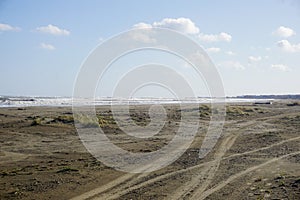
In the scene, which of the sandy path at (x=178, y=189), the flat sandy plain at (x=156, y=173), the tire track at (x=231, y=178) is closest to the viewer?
the tire track at (x=231, y=178)

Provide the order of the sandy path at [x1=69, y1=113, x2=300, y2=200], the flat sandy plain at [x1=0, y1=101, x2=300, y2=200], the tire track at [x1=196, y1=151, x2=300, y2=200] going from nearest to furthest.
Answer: the tire track at [x1=196, y1=151, x2=300, y2=200] → the sandy path at [x1=69, y1=113, x2=300, y2=200] → the flat sandy plain at [x1=0, y1=101, x2=300, y2=200]

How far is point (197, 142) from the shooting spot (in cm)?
2595

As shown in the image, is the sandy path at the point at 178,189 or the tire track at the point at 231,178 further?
the sandy path at the point at 178,189

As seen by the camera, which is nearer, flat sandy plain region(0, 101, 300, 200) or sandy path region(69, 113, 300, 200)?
sandy path region(69, 113, 300, 200)

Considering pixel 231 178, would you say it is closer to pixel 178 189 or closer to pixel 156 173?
pixel 178 189

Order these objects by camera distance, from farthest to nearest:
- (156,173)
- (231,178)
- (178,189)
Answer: (156,173)
(231,178)
(178,189)

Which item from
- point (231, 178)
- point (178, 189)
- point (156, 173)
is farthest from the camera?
point (156, 173)

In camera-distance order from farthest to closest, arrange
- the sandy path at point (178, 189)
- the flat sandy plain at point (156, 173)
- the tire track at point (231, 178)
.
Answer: the flat sandy plain at point (156, 173)
the sandy path at point (178, 189)
the tire track at point (231, 178)

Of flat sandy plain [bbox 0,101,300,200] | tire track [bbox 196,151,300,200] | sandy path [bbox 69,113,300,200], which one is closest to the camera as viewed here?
tire track [bbox 196,151,300,200]

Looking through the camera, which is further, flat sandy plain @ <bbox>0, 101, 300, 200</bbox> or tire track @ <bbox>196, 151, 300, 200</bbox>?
flat sandy plain @ <bbox>0, 101, 300, 200</bbox>

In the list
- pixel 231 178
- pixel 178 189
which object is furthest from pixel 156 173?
pixel 231 178

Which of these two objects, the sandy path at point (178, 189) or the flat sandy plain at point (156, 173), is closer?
the sandy path at point (178, 189)

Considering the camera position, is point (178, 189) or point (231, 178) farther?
point (231, 178)

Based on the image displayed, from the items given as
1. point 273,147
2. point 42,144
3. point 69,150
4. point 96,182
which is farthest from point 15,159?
point 273,147
